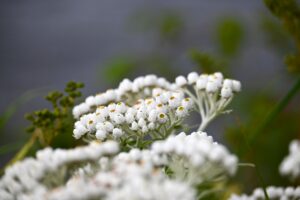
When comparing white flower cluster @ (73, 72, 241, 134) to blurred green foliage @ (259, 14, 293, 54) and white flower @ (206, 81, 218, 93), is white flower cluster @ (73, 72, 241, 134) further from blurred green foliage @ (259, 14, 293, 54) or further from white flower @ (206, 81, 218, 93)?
blurred green foliage @ (259, 14, 293, 54)

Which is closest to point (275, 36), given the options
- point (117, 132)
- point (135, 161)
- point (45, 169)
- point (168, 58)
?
point (168, 58)

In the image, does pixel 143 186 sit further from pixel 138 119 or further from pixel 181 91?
pixel 181 91

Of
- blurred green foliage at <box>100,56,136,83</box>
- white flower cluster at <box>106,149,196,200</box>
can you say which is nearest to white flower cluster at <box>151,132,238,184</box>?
white flower cluster at <box>106,149,196,200</box>

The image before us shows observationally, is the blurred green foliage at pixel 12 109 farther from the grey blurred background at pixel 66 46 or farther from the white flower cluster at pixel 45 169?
the grey blurred background at pixel 66 46

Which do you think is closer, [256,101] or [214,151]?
[214,151]

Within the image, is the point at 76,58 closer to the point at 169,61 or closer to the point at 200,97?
the point at 169,61

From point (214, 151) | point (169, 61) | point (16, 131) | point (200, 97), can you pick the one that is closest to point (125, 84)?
point (200, 97)
